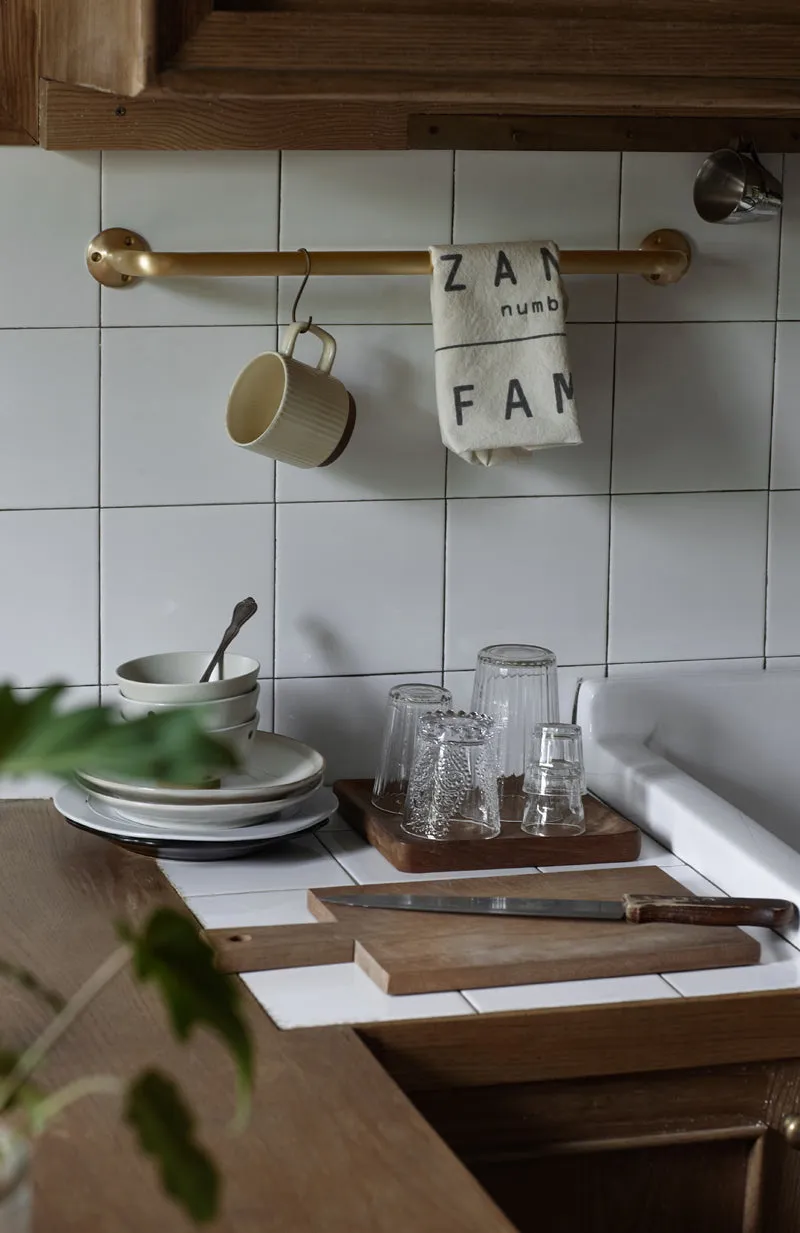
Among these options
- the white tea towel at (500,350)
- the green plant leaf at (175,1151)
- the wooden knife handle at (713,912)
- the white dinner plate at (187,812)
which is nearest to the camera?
the green plant leaf at (175,1151)

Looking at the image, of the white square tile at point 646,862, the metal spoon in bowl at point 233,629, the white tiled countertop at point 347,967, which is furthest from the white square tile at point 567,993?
the metal spoon in bowl at point 233,629

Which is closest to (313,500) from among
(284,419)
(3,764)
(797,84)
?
(284,419)

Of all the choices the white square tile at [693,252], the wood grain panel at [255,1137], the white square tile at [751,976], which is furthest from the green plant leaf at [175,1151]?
the white square tile at [693,252]

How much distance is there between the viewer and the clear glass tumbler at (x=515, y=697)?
4.71 feet

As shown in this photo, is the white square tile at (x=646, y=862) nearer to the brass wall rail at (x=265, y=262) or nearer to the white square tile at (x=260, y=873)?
the white square tile at (x=260, y=873)

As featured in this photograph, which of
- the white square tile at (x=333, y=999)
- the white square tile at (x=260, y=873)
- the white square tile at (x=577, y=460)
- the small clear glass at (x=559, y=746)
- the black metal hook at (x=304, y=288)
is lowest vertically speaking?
the white square tile at (x=333, y=999)

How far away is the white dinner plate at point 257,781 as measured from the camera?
1.26m

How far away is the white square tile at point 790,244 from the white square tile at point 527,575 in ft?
0.92

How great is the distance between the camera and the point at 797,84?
3.71 ft

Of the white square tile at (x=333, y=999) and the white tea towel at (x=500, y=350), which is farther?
the white tea towel at (x=500, y=350)

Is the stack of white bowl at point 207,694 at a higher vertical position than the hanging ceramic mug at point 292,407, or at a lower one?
lower

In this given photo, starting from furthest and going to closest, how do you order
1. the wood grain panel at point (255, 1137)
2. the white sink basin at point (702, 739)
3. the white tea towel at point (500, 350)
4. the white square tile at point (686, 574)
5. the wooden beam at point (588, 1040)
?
the white square tile at point (686, 574), the white sink basin at point (702, 739), the white tea towel at point (500, 350), the wooden beam at point (588, 1040), the wood grain panel at point (255, 1137)

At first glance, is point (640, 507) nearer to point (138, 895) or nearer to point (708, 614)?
point (708, 614)

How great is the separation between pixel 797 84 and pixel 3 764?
85cm
